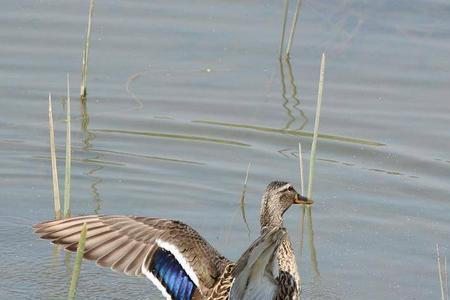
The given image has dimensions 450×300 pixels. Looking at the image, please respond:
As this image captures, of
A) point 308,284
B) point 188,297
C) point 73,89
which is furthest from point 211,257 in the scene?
point 73,89

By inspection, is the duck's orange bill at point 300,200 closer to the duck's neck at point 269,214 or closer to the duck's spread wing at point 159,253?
the duck's neck at point 269,214

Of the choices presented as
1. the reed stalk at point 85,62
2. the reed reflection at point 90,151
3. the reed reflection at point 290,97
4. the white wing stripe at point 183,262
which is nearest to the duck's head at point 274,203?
the white wing stripe at point 183,262

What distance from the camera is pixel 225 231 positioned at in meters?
7.99

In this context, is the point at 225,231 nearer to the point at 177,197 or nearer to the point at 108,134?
the point at 177,197

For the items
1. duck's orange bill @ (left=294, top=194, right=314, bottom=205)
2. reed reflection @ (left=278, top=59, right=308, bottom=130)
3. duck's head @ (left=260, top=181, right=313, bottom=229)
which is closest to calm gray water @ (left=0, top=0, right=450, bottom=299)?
reed reflection @ (left=278, top=59, right=308, bottom=130)

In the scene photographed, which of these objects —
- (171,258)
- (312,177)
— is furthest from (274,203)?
(312,177)

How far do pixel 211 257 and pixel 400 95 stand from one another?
391cm

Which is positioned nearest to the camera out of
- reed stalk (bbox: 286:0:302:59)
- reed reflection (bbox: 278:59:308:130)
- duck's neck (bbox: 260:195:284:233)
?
duck's neck (bbox: 260:195:284:233)

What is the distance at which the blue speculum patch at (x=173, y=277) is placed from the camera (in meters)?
6.50

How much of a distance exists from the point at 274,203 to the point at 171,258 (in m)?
0.71

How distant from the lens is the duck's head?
697 centimetres

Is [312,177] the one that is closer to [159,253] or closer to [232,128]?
[159,253]

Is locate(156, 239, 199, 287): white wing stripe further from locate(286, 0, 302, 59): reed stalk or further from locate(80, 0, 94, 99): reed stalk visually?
locate(286, 0, 302, 59): reed stalk

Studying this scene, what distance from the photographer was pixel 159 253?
663 cm
